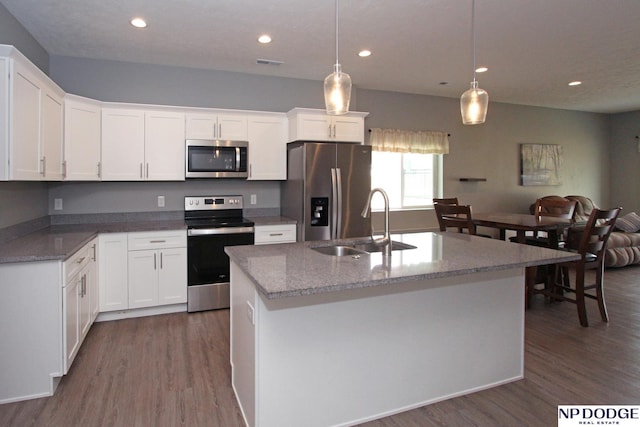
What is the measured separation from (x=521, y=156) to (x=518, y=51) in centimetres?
324

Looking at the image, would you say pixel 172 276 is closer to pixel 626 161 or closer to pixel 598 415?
pixel 598 415

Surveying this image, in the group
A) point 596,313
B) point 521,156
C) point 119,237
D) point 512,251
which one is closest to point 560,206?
point 596,313

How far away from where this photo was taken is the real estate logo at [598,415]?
2.15 m

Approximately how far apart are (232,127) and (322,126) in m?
0.98

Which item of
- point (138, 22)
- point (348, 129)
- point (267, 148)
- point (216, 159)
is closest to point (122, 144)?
point (216, 159)

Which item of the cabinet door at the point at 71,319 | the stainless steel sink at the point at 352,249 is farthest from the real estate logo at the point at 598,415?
the cabinet door at the point at 71,319

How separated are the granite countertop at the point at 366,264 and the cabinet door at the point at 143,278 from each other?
172cm

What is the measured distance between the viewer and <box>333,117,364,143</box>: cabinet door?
14.9 feet

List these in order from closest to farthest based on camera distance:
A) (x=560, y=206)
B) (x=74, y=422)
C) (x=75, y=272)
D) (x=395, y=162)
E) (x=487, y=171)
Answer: (x=74, y=422) < (x=75, y=272) < (x=560, y=206) < (x=395, y=162) < (x=487, y=171)

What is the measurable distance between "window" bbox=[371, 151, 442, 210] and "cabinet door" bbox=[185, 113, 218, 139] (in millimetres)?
2411

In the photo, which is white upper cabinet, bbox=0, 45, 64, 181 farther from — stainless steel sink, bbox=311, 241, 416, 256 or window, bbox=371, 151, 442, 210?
window, bbox=371, 151, 442, 210

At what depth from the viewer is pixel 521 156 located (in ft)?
22.1

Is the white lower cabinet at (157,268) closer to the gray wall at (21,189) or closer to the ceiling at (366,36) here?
the gray wall at (21,189)

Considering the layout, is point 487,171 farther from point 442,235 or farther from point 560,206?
point 442,235
